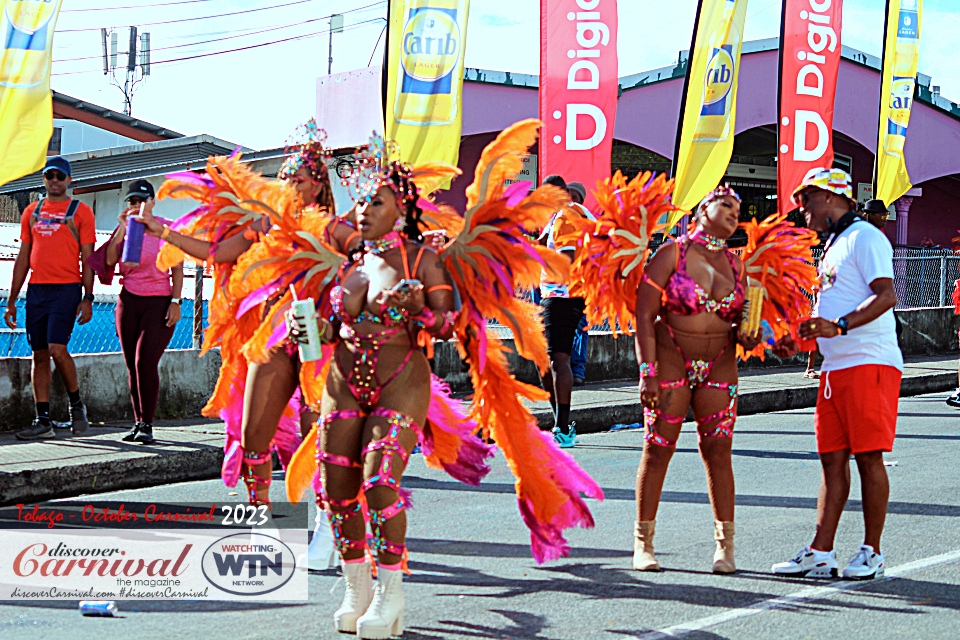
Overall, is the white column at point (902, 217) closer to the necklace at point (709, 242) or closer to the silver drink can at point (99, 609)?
the necklace at point (709, 242)

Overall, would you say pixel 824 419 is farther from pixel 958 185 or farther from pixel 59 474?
pixel 958 185

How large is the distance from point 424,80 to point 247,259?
934cm

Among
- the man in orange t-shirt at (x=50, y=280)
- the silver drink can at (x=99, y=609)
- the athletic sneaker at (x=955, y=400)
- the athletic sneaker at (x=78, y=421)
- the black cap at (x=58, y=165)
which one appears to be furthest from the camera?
the athletic sneaker at (x=955, y=400)

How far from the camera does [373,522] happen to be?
455 cm

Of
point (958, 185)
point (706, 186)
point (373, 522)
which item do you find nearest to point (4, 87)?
point (373, 522)

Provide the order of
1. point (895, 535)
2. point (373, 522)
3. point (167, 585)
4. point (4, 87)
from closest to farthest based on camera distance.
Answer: point (373, 522) < point (167, 585) < point (895, 535) < point (4, 87)

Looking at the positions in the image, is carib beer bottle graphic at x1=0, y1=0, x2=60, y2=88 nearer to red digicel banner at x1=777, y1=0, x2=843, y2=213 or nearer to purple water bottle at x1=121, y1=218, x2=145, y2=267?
purple water bottle at x1=121, y1=218, x2=145, y2=267

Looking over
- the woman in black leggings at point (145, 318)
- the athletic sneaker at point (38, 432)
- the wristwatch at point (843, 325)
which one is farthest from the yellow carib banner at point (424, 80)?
the wristwatch at point (843, 325)

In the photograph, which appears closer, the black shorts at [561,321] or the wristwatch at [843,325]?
the wristwatch at [843,325]

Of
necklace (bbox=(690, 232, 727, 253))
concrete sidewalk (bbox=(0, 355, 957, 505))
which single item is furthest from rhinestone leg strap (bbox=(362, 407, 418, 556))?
concrete sidewalk (bbox=(0, 355, 957, 505))

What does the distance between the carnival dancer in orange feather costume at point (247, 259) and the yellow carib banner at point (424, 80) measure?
8268 millimetres

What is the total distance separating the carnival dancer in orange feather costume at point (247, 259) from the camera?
208 inches

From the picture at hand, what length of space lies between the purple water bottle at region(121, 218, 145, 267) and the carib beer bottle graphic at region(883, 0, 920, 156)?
15.8 m

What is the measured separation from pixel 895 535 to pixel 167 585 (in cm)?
390
